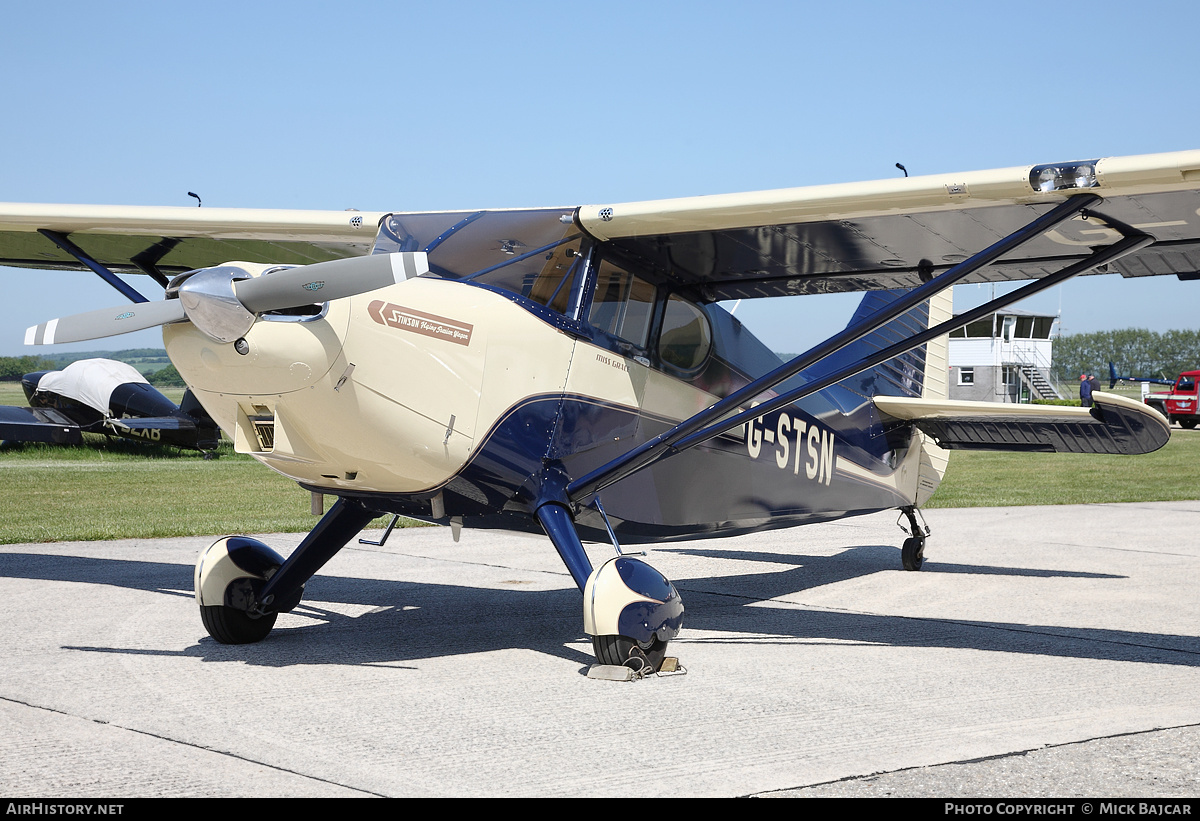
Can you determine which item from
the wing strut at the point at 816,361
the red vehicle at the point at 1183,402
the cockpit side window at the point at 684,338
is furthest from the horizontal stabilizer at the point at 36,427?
the red vehicle at the point at 1183,402

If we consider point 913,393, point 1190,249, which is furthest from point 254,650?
point 913,393

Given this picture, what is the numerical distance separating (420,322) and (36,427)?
2055cm

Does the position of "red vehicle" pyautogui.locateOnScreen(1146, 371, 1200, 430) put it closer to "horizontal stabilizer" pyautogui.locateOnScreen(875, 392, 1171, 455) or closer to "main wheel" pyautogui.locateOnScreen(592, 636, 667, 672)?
"horizontal stabilizer" pyautogui.locateOnScreen(875, 392, 1171, 455)

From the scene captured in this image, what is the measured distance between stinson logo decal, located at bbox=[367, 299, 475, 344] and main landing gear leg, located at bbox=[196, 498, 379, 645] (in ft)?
5.10

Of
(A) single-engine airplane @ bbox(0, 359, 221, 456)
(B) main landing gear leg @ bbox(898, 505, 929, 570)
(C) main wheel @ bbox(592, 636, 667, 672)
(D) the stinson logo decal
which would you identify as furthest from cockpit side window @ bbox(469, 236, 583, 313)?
(A) single-engine airplane @ bbox(0, 359, 221, 456)

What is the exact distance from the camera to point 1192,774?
363 centimetres

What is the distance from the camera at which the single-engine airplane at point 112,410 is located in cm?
2483

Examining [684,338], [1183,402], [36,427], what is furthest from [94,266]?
[1183,402]

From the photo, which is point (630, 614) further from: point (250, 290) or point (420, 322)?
point (250, 290)

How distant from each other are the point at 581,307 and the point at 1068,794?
360cm

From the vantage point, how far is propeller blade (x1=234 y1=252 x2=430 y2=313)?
4.51 metres

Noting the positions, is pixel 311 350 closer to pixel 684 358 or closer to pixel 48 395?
pixel 684 358

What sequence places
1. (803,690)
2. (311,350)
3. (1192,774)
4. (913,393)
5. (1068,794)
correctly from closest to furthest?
(1068,794), (1192,774), (311,350), (803,690), (913,393)

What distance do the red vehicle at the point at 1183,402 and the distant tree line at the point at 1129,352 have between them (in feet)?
462
